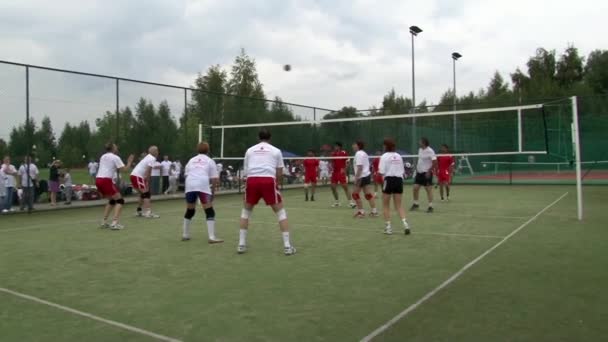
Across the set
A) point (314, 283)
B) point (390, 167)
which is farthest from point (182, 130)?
point (314, 283)

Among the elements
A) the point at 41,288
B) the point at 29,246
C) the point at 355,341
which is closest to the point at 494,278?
the point at 355,341

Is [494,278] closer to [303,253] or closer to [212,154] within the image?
[303,253]

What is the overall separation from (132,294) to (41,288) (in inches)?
46.5

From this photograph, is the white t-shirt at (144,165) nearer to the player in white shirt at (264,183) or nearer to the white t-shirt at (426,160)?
the player in white shirt at (264,183)

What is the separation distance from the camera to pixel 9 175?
49.3 ft

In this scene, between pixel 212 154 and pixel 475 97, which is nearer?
pixel 212 154

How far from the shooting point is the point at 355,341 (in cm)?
400

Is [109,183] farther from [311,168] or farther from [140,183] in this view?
[311,168]

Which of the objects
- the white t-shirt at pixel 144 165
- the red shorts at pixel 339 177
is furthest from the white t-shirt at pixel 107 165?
the red shorts at pixel 339 177

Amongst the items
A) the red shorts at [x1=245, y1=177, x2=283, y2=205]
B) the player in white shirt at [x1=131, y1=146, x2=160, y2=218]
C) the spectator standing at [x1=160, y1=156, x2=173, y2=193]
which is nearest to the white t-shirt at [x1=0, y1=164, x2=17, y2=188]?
the player in white shirt at [x1=131, y1=146, x2=160, y2=218]

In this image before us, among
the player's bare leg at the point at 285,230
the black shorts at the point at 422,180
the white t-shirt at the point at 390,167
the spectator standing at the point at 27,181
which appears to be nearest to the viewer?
the player's bare leg at the point at 285,230

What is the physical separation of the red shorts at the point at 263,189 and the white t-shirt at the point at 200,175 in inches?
60.7

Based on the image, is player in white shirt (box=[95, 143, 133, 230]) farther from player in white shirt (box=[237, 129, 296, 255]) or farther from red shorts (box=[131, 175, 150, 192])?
player in white shirt (box=[237, 129, 296, 255])

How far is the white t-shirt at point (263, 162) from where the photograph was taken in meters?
7.65
